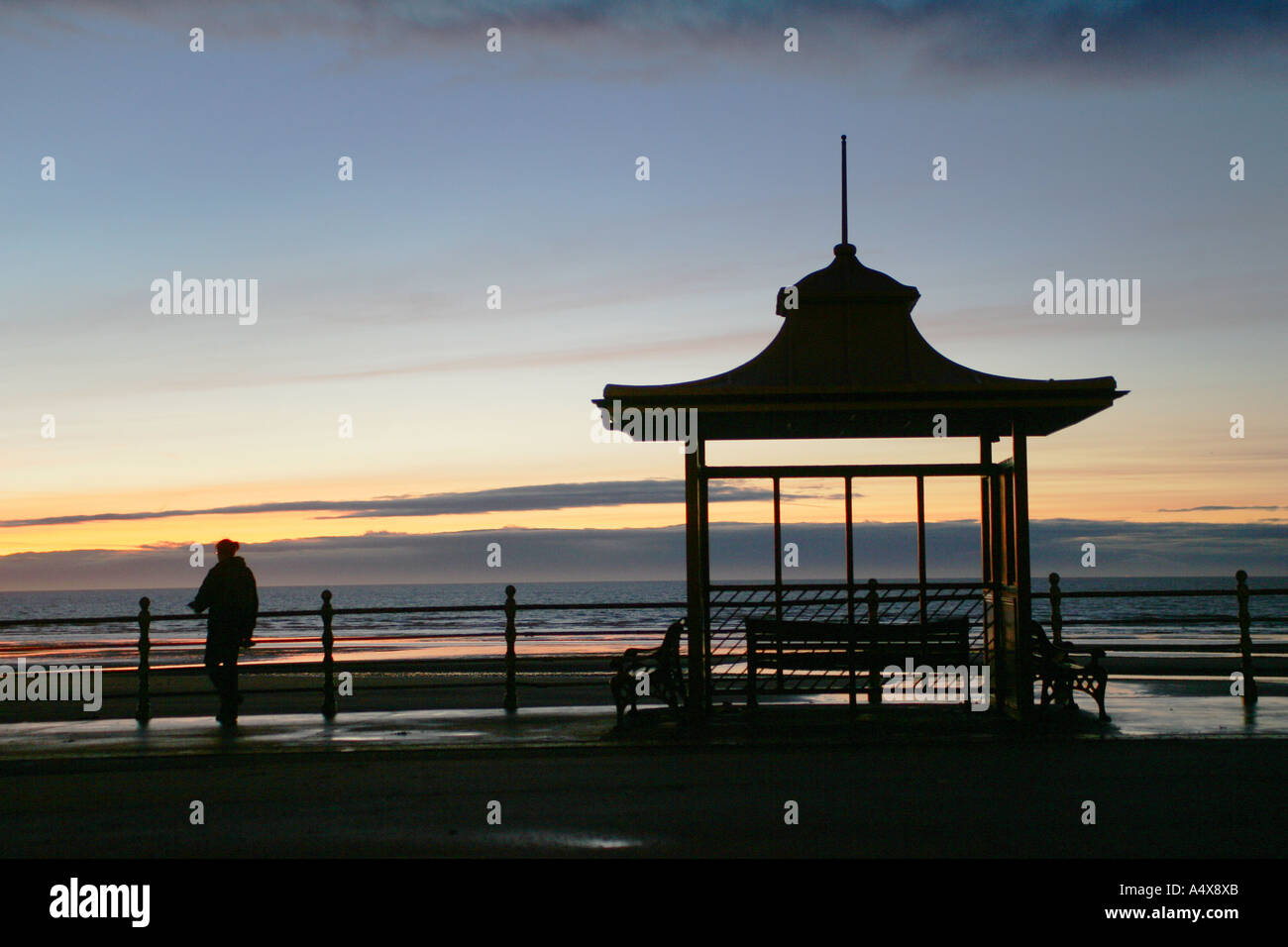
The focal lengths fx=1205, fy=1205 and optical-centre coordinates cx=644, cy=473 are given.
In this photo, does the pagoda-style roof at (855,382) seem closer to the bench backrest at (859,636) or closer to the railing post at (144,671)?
the bench backrest at (859,636)

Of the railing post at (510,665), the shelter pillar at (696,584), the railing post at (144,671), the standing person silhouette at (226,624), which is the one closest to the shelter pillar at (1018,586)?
the shelter pillar at (696,584)

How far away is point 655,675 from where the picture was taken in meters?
11.6

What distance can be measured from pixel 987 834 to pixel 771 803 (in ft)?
5.08

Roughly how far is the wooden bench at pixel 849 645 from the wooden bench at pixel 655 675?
0.73 meters

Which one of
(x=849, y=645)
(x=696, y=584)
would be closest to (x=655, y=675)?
(x=696, y=584)

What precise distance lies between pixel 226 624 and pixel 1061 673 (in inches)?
337

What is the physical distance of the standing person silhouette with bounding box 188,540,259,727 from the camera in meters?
12.9

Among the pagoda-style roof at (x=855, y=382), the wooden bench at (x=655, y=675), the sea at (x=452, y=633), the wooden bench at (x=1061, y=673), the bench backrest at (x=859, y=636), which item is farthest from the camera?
the sea at (x=452, y=633)

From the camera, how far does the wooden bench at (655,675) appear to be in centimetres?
1155

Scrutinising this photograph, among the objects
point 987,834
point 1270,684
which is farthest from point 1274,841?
point 1270,684

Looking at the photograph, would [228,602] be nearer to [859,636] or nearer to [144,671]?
[144,671]

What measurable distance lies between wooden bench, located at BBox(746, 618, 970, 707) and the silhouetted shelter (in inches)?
16.3
